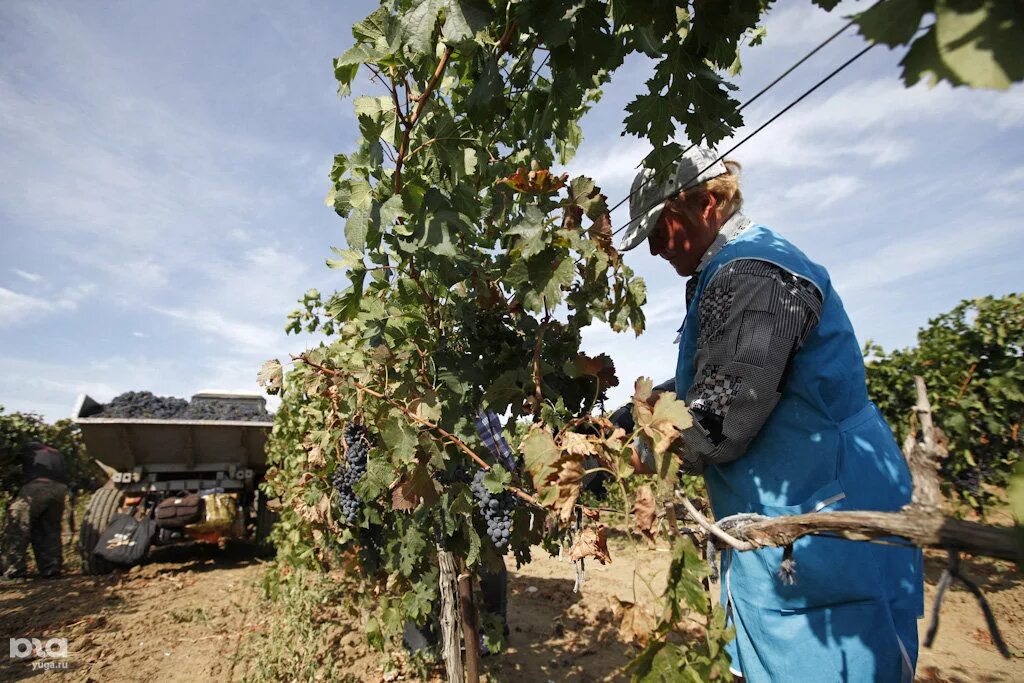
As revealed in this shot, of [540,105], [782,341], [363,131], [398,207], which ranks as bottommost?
[782,341]

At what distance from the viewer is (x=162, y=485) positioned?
709cm

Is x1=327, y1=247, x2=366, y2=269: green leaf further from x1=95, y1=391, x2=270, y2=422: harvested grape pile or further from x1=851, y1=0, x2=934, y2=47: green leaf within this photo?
x1=95, y1=391, x2=270, y2=422: harvested grape pile

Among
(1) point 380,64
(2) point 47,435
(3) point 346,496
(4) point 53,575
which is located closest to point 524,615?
(3) point 346,496

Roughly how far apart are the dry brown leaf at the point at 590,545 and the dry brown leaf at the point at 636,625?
0.19m

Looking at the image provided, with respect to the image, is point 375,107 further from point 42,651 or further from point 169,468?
point 169,468

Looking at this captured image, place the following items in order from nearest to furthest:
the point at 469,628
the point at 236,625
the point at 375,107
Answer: the point at 375,107 < the point at 469,628 < the point at 236,625

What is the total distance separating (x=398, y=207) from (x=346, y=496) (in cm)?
193

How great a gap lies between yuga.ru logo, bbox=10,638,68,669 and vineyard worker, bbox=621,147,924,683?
15.9 ft

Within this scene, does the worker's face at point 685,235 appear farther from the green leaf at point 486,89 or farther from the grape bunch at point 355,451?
the grape bunch at point 355,451

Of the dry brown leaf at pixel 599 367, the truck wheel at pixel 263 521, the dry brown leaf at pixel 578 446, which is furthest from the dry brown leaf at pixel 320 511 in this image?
the truck wheel at pixel 263 521

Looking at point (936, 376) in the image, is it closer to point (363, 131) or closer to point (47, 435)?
point (363, 131)

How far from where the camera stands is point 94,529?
673 cm

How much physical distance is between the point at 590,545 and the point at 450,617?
134 cm

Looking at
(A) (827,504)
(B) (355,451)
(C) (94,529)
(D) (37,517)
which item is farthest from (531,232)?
(D) (37,517)
